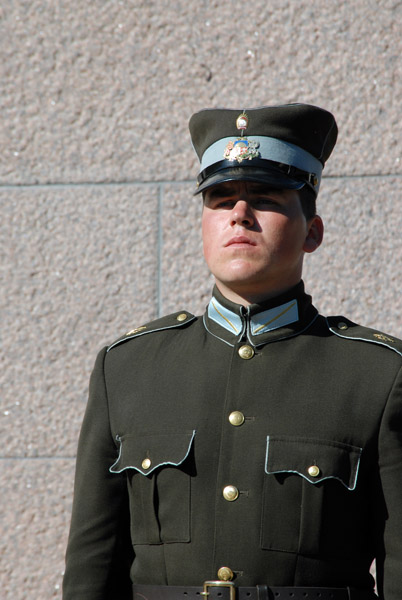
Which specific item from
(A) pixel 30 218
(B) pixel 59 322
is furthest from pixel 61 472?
(A) pixel 30 218

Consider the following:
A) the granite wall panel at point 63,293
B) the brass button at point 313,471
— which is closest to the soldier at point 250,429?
the brass button at point 313,471

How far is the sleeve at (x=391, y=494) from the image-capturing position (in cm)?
201

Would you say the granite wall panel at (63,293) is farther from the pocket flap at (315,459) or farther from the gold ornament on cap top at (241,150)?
the pocket flap at (315,459)

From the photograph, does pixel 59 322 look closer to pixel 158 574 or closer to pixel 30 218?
pixel 30 218

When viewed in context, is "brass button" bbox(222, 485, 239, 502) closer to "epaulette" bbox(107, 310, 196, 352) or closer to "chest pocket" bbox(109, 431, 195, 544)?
"chest pocket" bbox(109, 431, 195, 544)

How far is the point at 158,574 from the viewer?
2072mm

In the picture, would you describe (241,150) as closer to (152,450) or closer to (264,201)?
(264,201)

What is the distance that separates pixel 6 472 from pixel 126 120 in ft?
4.42

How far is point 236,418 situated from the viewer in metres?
2.08

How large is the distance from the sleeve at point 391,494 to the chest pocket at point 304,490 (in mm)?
72

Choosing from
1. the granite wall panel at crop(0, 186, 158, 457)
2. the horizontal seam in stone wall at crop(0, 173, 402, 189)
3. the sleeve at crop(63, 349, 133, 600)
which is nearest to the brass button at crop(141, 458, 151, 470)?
the sleeve at crop(63, 349, 133, 600)

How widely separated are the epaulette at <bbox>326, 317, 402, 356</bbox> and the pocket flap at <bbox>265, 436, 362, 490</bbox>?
11.4 inches

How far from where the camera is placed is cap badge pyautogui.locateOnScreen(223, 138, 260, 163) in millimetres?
2191

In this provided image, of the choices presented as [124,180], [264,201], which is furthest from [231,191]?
[124,180]
